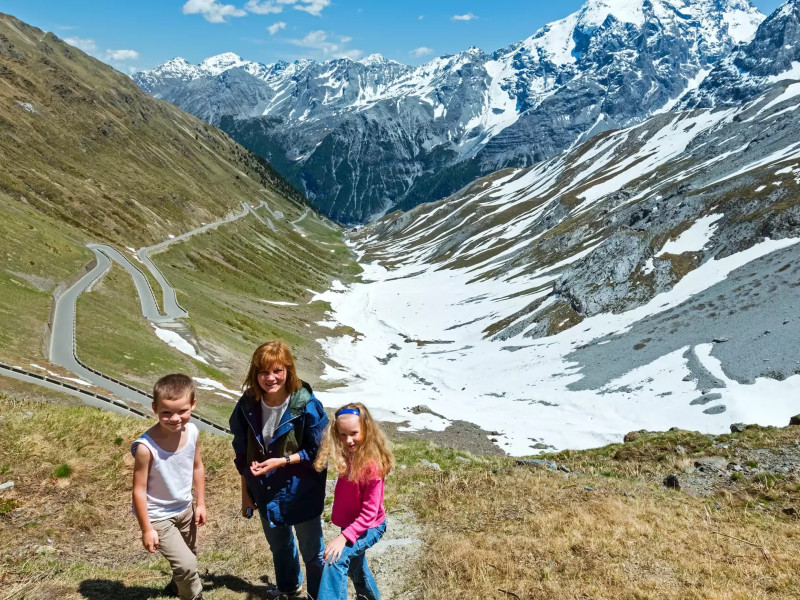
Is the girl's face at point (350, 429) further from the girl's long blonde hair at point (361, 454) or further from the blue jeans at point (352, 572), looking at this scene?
the blue jeans at point (352, 572)

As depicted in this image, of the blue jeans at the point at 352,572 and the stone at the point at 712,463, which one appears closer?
the blue jeans at the point at 352,572

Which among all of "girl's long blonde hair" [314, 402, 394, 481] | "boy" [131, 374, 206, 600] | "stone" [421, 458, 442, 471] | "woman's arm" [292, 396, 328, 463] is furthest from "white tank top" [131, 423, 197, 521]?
"stone" [421, 458, 442, 471]

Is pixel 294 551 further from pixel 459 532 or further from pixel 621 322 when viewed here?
pixel 621 322

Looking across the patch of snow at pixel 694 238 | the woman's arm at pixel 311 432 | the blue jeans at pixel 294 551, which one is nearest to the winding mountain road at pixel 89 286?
the blue jeans at pixel 294 551

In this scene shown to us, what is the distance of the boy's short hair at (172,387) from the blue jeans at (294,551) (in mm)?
2451

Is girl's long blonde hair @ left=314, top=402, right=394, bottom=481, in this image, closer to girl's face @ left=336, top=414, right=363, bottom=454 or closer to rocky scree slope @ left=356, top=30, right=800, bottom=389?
girl's face @ left=336, top=414, right=363, bottom=454

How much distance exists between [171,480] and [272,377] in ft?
7.64

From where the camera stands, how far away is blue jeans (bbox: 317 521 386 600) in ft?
22.2

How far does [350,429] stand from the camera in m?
7.06

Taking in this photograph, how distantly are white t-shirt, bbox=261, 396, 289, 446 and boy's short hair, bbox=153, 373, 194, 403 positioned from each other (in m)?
1.12

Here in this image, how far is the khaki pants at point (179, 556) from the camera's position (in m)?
7.31

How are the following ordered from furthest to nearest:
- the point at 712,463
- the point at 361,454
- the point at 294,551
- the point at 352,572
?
A: the point at 712,463 → the point at 294,551 → the point at 352,572 → the point at 361,454

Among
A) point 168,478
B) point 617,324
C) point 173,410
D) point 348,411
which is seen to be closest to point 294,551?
point 168,478

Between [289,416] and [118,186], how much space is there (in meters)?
144
